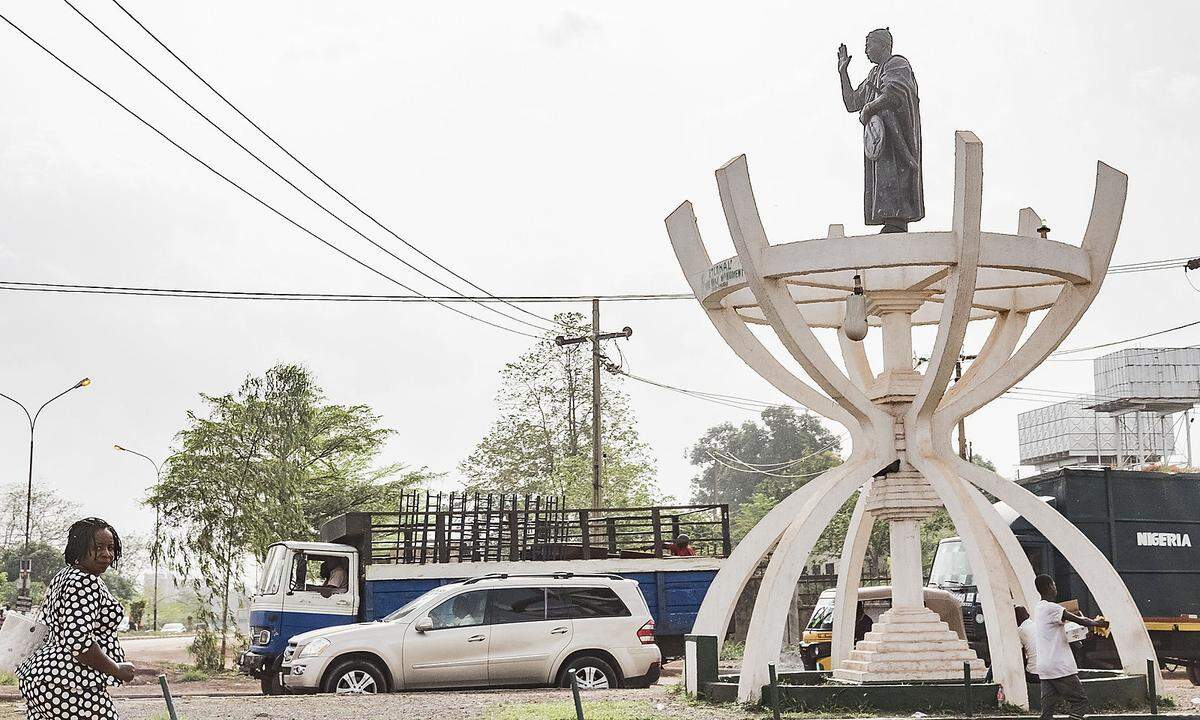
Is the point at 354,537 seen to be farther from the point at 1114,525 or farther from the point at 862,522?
the point at 1114,525

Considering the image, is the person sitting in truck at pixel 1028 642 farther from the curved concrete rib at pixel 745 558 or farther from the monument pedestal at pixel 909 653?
the curved concrete rib at pixel 745 558

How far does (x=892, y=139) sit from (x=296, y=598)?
1111 centimetres

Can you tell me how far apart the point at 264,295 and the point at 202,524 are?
251 inches

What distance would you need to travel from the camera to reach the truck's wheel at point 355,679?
15.7 m

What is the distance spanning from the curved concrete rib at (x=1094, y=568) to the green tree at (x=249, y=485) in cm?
1963

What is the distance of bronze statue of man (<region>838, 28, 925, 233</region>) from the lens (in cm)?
1427

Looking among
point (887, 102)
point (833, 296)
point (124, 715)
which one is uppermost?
point (887, 102)

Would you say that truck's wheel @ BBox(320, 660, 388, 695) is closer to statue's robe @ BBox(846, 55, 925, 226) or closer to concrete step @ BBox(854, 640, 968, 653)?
concrete step @ BBox(854, 640, 968, 653)

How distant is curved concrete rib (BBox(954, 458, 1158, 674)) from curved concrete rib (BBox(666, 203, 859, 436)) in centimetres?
148

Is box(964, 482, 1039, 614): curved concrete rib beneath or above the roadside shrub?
above

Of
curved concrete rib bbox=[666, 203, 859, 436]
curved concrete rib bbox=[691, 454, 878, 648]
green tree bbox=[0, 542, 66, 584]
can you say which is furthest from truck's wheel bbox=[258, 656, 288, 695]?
green tree bbox=[0, 542, 66, 584]

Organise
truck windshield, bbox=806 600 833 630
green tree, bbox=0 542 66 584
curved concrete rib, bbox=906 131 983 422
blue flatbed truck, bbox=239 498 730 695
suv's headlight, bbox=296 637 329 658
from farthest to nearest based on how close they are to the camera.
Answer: green tree, bbox=0 542 66 584 → truck windshield, bbox=806 600 833 630 → blue flatbed truck, bbox=239 498 730 695 → suv's headlight, bbox=296 637 329 658 → curved concrete rib, bbox=906 131 983 422

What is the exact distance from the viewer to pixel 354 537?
21344 millimetres

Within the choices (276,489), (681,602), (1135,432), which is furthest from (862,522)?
(1135,432)
